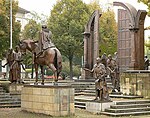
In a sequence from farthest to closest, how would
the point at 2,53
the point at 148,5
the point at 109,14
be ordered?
the point at 109,14 < the point at 2,53 < the point at 148,5

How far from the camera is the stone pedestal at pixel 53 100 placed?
1523cm

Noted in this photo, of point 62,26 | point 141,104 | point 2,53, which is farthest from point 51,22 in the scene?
point 141,104

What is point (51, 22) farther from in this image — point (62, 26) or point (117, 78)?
point (117, 78)

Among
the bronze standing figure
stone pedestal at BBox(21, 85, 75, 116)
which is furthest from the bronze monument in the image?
the bronze standing figure

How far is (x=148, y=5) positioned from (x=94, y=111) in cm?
1505

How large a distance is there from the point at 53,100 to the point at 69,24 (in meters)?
32.4

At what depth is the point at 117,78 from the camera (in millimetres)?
22875

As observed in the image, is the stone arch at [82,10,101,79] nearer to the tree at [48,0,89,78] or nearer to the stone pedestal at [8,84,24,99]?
the stone pedestal at [8,84,24,99]

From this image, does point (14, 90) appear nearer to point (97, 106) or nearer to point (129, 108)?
point (97, 106)

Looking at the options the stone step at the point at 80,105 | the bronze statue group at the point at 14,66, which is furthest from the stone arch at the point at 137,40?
the bronze statue group at the point at 14,66

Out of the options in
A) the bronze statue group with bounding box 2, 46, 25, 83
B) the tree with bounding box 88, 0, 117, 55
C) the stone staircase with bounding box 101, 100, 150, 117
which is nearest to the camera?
the stone staircase with bounding box 101, 100, 150, 117

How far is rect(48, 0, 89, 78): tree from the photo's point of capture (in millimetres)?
46597

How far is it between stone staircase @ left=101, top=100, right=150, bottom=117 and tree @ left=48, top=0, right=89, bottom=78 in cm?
2808

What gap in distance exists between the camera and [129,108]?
17.6 metres
